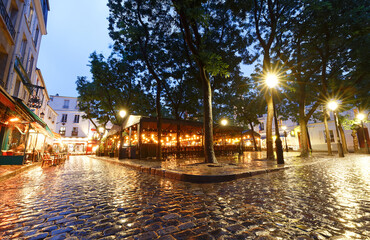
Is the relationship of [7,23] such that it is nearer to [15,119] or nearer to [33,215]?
[15,119]

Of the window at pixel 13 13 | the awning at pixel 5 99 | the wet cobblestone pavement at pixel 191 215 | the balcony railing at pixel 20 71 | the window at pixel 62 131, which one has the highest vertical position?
the window at pixel 13 13

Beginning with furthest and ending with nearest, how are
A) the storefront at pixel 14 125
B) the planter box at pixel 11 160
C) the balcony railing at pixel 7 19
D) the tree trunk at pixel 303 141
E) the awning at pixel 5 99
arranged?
1. the tree trunk at pixel 303 141
2. the planter box at pixel 11 160
3. the balcony railing at pixel 7 19
4. the storefront at pixel 14 125
5. the awning at pixel 5 99

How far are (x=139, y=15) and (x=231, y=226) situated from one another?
47.5 feet

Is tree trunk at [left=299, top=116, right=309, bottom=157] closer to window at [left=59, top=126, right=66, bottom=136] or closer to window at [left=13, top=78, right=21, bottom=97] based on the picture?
window at [left=13, top=78, right=21, bottom=97]

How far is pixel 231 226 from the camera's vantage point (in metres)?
2.05

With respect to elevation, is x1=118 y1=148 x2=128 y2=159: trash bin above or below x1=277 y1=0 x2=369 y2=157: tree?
below

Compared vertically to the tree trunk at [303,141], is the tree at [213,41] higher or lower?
higher

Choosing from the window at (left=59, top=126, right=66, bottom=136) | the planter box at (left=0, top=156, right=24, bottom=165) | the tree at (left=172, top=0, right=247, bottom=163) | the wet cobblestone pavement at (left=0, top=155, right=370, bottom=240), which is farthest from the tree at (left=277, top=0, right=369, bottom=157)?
the window at (left=59, top=126, right=66, bottom=136)

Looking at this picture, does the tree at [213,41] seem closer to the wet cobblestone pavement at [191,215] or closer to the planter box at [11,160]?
the wet cobblestone pavement at [191,215]

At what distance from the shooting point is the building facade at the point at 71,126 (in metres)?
39.2

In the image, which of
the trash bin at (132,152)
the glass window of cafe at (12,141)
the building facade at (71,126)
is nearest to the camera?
the glass window of cafe at (12,141)

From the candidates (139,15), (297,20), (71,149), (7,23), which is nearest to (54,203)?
(7,23)

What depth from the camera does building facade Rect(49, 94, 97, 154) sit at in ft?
129

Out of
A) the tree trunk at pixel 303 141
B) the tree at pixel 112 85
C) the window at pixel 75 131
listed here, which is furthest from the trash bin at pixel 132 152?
the window at pixel 75 131
